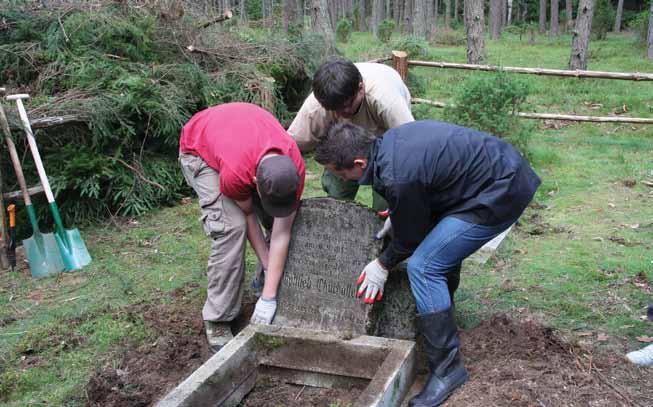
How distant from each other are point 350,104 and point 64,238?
2.97m

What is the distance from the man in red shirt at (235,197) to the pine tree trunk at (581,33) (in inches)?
499

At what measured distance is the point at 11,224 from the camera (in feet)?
16.7

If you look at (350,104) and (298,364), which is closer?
(298,364)

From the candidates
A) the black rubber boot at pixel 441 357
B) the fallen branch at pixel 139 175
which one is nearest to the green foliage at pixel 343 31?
the fallen branch at pixel 139 175

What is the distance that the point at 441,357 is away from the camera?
2.99 metres

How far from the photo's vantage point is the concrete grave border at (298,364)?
2.96 m

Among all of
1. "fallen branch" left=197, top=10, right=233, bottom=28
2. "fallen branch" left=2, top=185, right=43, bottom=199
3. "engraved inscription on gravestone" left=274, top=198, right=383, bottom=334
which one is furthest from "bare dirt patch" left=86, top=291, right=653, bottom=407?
"fallen branch" left=197, top=10, right=233, bottom=28

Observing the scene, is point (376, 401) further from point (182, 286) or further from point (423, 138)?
point (182, 286)

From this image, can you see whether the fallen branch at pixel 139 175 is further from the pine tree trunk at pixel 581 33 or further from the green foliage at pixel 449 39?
the green foliage at pixel 449 39

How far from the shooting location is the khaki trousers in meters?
3.63

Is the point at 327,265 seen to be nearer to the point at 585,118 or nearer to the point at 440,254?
the point at 440,254

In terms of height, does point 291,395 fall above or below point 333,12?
below

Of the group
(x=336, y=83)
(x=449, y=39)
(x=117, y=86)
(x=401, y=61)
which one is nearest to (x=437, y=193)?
(x=336, y=83)

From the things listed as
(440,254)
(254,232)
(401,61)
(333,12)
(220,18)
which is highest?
(220,18)
